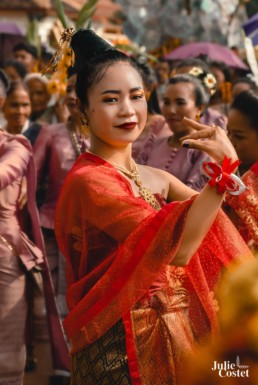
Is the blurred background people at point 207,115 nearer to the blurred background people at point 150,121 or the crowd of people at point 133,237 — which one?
the blurred background people at point 150,121

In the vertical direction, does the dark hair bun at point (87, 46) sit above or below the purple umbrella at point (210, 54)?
above

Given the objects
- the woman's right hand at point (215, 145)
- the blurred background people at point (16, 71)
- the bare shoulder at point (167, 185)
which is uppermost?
the woman's right hand at point (215, 145)

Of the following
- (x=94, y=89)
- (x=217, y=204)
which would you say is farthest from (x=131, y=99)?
(x=217, y=204)

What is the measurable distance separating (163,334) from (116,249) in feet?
1.15

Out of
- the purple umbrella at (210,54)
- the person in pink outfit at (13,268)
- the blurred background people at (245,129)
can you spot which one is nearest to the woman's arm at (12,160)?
the person in pink outfit at (13,268)

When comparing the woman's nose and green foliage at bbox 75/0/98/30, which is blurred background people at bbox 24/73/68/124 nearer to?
green foliage at bbox 75/0/98/30

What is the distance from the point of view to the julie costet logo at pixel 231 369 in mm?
1716

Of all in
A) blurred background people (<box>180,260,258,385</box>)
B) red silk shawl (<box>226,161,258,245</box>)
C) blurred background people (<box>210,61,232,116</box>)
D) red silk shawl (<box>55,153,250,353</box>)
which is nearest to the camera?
A: blurred background people (<box>180,260,258,385</box>)

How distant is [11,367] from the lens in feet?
15.5

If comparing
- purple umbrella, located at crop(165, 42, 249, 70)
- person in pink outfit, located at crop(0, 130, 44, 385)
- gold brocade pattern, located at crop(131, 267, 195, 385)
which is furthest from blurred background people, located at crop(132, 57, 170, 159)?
purple umbrella, located at crop(165, 42, 249, 70)

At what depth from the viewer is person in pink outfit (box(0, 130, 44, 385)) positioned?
4.72 m

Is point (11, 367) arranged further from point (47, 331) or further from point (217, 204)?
point (217, 204)

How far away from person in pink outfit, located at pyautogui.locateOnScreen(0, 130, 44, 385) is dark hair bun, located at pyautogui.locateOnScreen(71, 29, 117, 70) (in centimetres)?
148

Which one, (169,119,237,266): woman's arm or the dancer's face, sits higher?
the dancer's face
